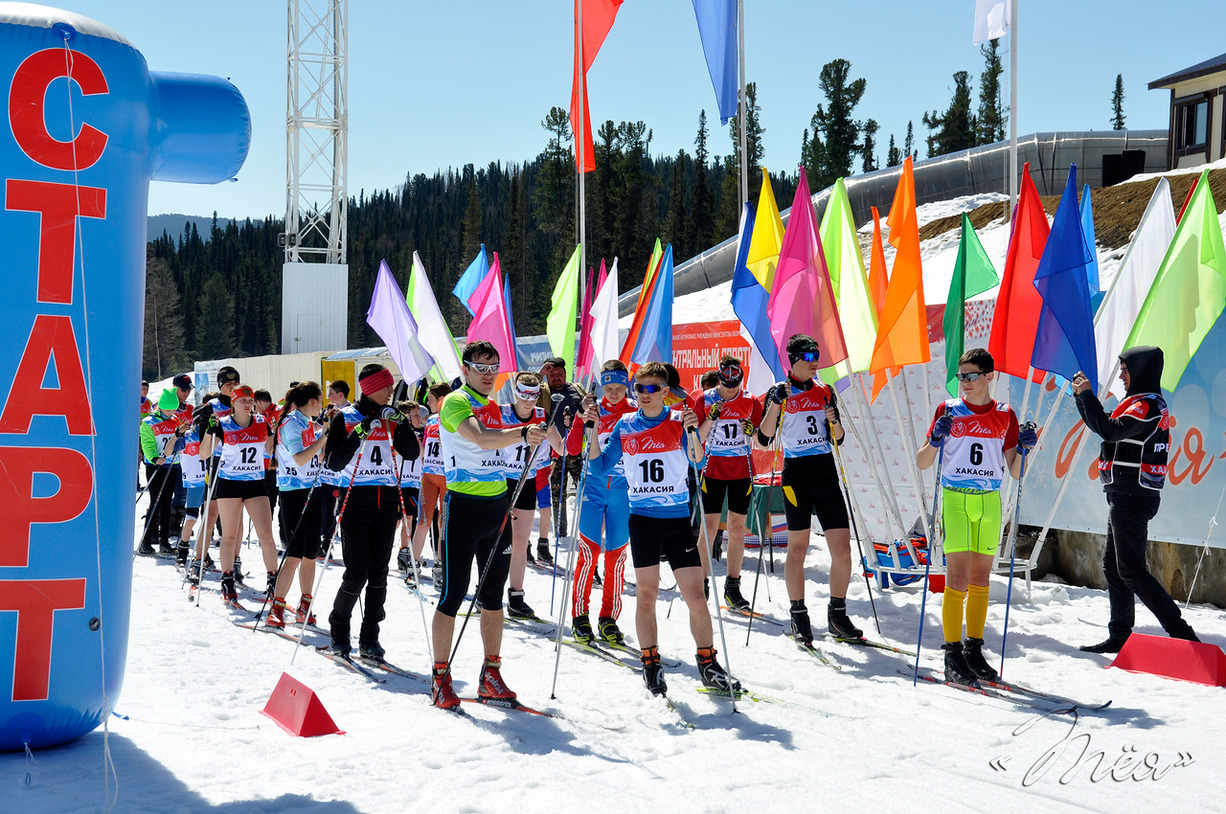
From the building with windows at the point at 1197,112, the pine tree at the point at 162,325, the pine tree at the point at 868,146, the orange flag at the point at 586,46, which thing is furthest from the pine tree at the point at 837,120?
the pine tree at the point at 162,325

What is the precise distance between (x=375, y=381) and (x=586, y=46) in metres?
6.26

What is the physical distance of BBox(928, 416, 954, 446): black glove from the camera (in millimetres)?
5527

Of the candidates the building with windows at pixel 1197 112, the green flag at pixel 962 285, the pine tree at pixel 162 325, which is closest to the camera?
the green flag at pixel 962 285

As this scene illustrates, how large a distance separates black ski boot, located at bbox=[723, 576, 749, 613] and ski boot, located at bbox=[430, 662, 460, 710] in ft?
9.78

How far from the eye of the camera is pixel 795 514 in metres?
6.36

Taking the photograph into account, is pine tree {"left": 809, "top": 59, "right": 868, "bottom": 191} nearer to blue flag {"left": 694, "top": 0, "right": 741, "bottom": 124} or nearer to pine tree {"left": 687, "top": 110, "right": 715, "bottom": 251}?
pine tree {"left": 687, "top": 110, "right": 715, "bottom": 251}

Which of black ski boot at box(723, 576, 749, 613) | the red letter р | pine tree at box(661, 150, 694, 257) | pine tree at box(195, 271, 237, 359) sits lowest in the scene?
black ski boot at box(723, 576, 749, 613)

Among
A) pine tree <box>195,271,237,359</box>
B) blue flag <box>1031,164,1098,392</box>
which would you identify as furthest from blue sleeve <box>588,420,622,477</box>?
pine tree <box>195,271,237,359</box>

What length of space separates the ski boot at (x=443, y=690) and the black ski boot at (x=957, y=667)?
286 cm

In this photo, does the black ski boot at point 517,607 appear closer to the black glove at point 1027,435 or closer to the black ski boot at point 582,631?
the black ski boot at point 582,631

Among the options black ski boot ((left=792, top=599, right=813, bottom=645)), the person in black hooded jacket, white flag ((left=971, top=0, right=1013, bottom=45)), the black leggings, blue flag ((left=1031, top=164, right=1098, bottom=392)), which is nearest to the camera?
the black leggings

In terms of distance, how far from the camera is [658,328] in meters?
9.41

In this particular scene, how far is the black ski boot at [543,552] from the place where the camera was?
395 inches

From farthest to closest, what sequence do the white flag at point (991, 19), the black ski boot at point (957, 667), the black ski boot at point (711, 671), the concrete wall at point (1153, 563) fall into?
the white flag at point (991, 19), the concrete wall at point (1153, 563), the black ski boot at point (957, 667), the black ski boot at point (711, 671)
